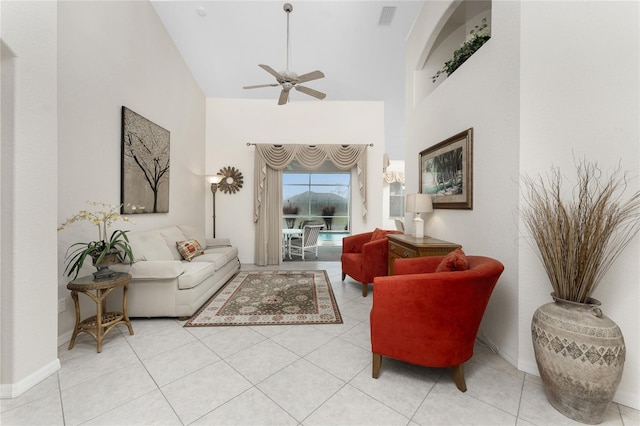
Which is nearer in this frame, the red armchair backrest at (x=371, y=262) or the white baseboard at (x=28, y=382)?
the white baseboard at (x=28, y=382)

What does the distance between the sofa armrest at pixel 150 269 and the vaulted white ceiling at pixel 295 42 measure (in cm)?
342

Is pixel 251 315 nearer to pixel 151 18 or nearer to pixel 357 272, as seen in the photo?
pixel 357 272

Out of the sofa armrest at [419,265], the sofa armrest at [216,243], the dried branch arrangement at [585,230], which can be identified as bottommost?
the sofa armrest at [216,243]

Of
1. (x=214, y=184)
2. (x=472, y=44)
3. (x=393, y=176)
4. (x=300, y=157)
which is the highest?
(x=472, y=44)

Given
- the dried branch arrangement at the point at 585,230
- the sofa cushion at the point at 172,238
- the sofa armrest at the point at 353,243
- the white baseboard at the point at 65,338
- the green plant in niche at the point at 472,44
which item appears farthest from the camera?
the sofa armrest at the point at 353,243

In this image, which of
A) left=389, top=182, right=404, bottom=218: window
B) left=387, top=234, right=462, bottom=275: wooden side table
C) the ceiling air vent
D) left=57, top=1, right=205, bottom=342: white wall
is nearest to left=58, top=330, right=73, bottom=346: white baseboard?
left=57, top=1, right=205, bottom=342: white wall

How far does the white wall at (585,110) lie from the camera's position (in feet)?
4.68

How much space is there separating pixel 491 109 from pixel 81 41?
3.81 metres

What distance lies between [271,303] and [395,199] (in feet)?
24.0

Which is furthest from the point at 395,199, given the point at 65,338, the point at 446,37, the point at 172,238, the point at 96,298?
the point at 65,338

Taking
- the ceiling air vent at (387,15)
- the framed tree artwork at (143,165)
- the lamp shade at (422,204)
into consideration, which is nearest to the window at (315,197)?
the framed tree artwork at (143,165)

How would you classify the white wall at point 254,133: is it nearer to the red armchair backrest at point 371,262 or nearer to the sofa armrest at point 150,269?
the red armchair backrest at point 371,262

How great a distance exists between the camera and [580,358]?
4.09 feet

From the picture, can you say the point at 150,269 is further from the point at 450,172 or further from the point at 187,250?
the point at 450,172
